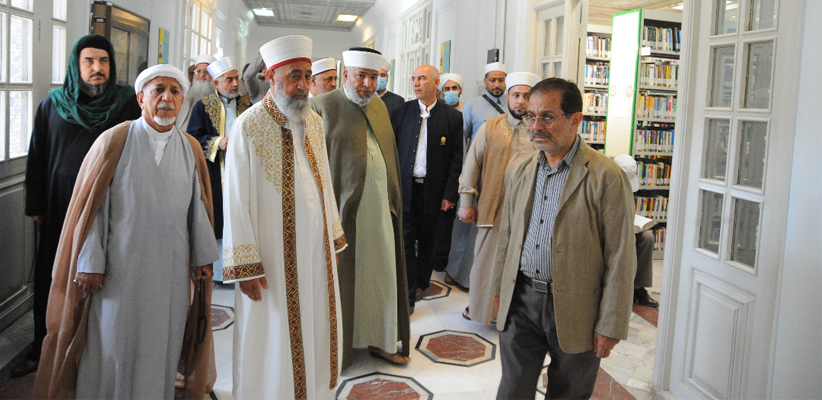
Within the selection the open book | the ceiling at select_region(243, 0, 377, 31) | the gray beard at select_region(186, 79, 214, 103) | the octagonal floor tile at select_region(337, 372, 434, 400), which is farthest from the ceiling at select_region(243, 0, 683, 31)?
the octagonal floor tile at select_region(337, 372, 434, 400)

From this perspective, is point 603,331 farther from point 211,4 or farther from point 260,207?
point 211,4

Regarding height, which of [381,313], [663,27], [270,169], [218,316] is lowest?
[218,316]

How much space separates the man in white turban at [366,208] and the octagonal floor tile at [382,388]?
5.6 inches

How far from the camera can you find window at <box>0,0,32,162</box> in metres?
3.11

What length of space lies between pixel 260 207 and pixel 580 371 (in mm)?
1282

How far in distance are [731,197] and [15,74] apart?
11.7 ft

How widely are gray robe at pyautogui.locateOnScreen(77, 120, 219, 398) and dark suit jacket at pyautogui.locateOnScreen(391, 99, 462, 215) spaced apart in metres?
2.04

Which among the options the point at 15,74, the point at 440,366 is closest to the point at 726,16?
the point at 440,366

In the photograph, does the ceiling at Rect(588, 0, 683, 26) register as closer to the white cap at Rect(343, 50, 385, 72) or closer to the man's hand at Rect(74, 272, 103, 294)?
the white cap at Rect(343, 50, 385, 72)

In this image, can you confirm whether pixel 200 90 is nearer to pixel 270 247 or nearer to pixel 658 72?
pixel 270 247

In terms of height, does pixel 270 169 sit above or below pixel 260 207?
above

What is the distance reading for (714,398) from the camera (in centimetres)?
266

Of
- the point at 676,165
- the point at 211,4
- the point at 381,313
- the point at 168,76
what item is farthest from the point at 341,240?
the point at 211,4

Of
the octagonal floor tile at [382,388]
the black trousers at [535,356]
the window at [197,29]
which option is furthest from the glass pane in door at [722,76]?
the window at [197,29]
